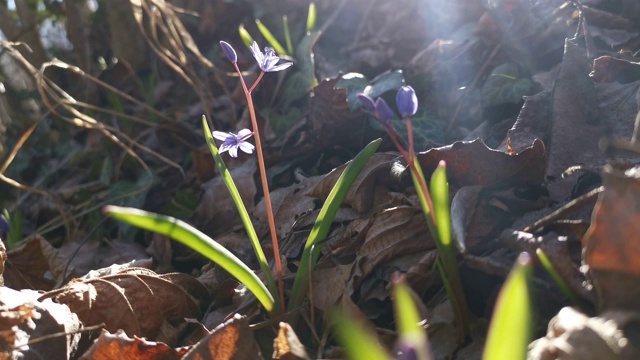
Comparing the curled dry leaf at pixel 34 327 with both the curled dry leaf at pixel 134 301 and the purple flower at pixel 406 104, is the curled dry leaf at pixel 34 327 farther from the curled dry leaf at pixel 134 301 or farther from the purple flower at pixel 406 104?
the purple flower at pixel 406 104

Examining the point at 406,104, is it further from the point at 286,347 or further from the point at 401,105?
the point at 286,347

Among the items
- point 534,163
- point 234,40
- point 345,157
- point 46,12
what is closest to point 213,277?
point 345,157

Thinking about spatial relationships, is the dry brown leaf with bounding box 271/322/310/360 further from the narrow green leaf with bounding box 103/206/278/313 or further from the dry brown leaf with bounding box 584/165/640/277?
the dry brown leaf with bounding box 584/165/640/277

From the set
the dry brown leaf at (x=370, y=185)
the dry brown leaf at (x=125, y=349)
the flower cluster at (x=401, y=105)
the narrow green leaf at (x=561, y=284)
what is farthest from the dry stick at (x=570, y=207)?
the dry brown leaf at (x=125, y=349)

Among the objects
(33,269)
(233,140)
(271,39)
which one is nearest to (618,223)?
(233,140)

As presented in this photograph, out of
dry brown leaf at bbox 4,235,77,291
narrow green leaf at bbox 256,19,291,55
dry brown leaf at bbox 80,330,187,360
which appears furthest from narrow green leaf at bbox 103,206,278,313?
narrow green leaf at bbox 256,19,291,55

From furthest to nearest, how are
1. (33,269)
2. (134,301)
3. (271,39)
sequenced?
(271,39)
(33,269)
(134,301)

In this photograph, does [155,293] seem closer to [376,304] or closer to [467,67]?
[376,304]
